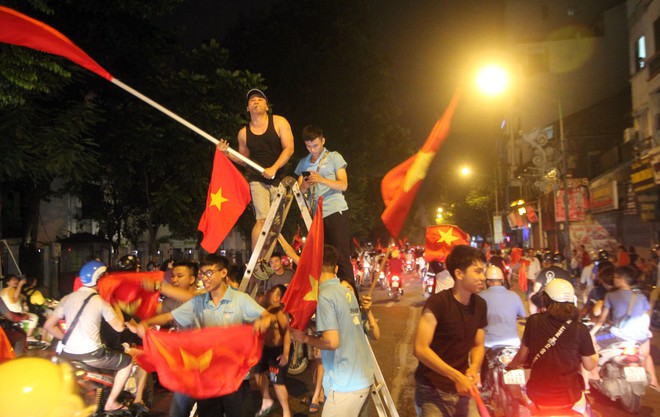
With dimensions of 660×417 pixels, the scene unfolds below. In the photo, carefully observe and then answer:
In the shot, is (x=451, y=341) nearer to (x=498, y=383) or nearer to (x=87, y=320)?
(x=498, y=383)

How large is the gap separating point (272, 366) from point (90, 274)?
2540 mm

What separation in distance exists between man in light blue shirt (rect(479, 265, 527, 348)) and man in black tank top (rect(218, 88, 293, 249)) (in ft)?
10.3

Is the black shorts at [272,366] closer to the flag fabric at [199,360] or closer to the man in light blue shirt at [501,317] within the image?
the man in light blue shirt at [501,317]

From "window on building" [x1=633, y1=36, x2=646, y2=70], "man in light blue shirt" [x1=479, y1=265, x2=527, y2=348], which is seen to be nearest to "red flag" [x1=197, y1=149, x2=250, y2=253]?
"man in light blue shirt" [x1=479, y1=265, x2=527, y2=348]

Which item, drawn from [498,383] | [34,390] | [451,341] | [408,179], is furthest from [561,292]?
[34,390]

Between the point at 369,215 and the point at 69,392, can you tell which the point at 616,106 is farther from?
the point at 69,392

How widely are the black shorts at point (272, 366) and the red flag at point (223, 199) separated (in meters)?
2.65

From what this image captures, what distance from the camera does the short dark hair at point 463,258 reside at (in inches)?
178

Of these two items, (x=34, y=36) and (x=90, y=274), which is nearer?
(x=34, y=36)

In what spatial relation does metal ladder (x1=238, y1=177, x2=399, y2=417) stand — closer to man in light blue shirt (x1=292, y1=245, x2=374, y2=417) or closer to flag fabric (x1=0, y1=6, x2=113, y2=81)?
man in light blue shirt (x1=292, y1=245, x2=374, y2=417)

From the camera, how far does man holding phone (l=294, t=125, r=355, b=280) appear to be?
571 cm

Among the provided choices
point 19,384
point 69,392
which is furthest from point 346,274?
point 19,384

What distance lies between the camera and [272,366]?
25.2 ft

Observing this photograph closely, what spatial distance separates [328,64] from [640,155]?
14.5 meters
